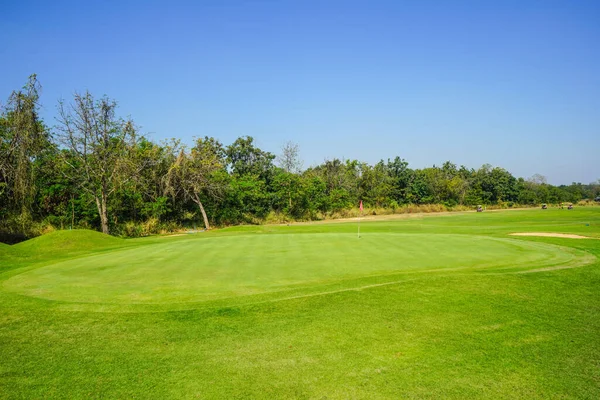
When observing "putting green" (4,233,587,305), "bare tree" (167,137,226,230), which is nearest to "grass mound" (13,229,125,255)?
"putting green" (4,233,587,305)

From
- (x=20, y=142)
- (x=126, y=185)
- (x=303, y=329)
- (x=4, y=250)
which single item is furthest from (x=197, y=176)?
(x=303, y=329)

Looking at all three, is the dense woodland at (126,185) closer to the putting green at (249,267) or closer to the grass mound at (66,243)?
the grass mound at (66,243)

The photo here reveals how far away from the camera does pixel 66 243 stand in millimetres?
16344

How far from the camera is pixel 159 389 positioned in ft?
12.9

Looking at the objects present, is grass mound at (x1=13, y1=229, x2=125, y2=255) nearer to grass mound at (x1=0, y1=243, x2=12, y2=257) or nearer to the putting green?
grass mound at (x1=0, y1=243, x2=12, y2=257)

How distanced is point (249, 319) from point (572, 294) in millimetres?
6202

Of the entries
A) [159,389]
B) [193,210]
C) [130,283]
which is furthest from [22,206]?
[159,389]

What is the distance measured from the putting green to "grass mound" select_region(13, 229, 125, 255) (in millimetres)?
5457

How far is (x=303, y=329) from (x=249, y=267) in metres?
4.21

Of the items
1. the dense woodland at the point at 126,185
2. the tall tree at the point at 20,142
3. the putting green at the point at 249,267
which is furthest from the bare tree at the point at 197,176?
the putting green at the point at 249,267

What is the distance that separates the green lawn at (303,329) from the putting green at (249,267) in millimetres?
74

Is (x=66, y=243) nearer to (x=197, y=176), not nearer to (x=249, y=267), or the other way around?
(x=249, y=267)

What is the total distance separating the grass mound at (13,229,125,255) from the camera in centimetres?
1548

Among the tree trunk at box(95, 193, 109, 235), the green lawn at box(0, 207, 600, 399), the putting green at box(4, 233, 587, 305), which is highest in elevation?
the tree trunk at box(95, 193, 109, 235)
